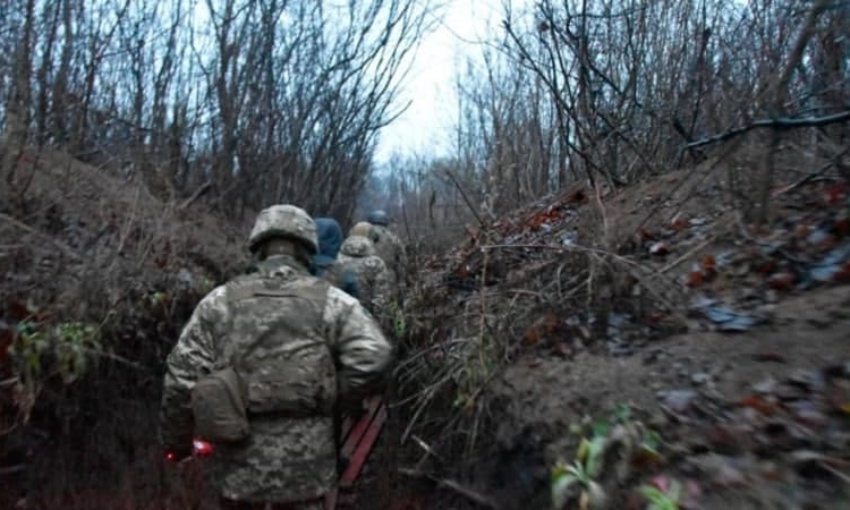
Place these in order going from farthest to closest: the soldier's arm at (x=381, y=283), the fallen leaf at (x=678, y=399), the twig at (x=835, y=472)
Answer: the soldier's arm at (x=381, y=283), the fallen leaf at (x=678, y=399), the twig at (x=835, y=472)

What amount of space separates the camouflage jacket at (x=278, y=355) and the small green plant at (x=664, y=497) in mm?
1806

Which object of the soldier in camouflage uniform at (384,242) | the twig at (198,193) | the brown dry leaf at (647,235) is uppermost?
the twig at (198,193)

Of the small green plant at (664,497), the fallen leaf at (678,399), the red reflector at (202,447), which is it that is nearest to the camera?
the small green plant at (664,497)

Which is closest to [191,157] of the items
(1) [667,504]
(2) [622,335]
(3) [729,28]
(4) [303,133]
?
(4) [303,133]

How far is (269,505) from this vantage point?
4.00 metres

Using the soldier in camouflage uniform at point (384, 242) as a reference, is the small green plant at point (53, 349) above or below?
below

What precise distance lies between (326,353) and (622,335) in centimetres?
168

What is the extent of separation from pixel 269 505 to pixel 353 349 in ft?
3.00

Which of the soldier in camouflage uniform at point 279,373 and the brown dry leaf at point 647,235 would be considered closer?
the soldier in camouflage uniform at point 279,373

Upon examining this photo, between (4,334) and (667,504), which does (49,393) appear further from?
(667,504)

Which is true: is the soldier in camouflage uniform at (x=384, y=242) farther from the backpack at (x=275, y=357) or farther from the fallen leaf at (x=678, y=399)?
the fallen leaf at (x=678, y=399)

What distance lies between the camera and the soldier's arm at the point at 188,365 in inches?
161

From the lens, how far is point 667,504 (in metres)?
2.62

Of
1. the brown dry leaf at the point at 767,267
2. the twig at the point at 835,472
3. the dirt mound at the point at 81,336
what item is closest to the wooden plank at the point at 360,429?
the dirt mound at the point at 81,336
